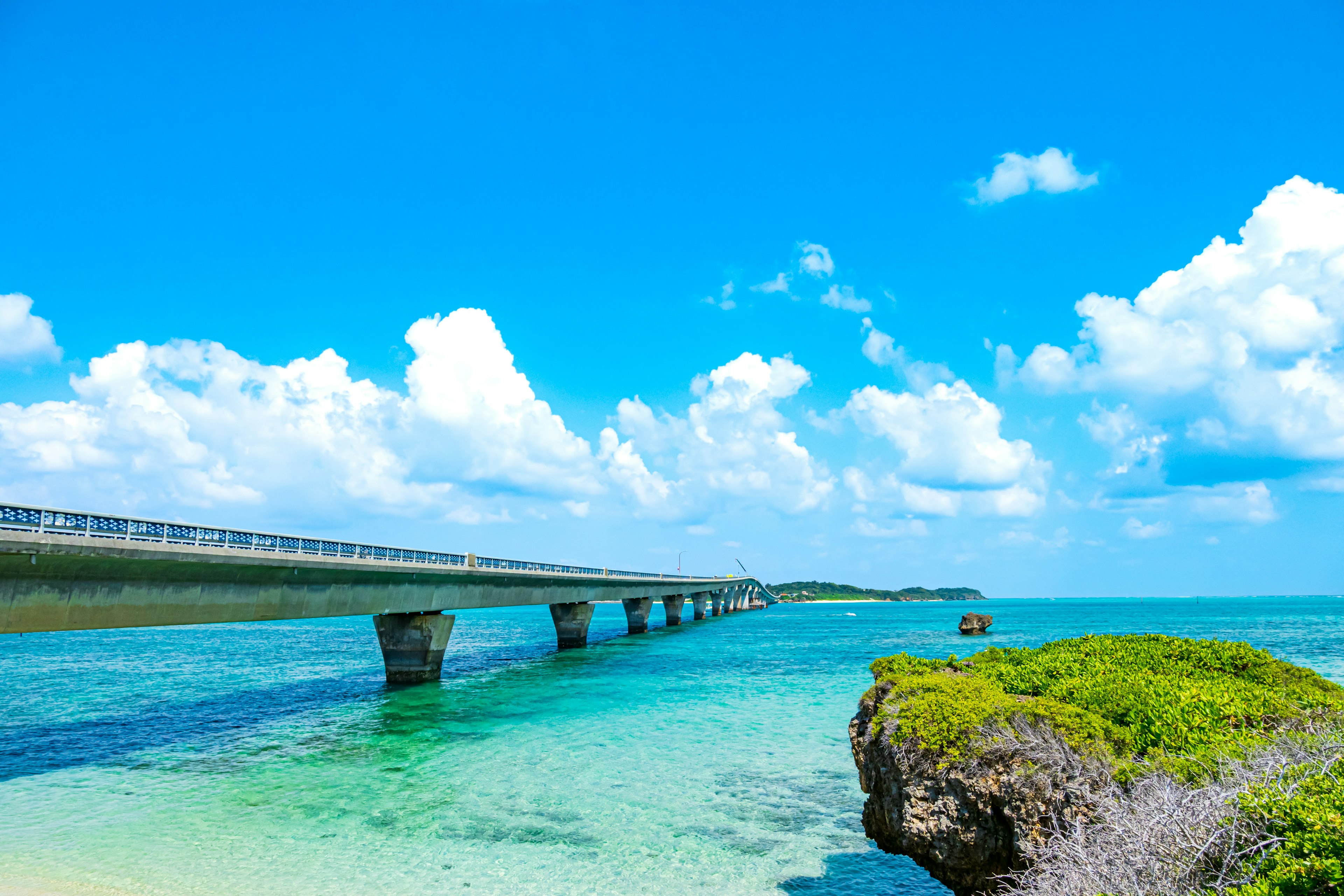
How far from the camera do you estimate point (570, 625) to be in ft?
225

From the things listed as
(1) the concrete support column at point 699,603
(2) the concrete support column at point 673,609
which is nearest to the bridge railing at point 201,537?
(2) the concrete support column at point 673,609

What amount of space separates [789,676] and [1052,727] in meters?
35.2

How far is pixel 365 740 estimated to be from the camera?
2500cm

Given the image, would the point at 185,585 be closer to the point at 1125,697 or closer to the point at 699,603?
the point at 1125,697

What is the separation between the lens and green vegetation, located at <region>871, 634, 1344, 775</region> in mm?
8906

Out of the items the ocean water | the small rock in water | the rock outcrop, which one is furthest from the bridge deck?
the small rock in water

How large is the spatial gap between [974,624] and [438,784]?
93.6m

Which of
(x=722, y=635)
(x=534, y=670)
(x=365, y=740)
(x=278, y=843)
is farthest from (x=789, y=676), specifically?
(x=722, y=635)

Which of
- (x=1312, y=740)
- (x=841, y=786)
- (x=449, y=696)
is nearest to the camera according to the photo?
(x=1312, y=740)

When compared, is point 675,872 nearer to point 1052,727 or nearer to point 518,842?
point 518,842

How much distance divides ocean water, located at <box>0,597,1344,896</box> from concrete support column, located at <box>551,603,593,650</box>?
19.6m

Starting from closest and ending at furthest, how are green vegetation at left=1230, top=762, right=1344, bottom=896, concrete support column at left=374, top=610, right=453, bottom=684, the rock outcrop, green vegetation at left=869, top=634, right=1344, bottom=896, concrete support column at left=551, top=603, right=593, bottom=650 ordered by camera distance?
1. green vegetation at left=1230, top=762, right=1344, bottom=896
2. green vegetation at left=869, top=634, right=1344, bottom=896
3. the rock outcrop
4. concrete support column at left=374, top=610, right=453, bottom=684
5. concrete support column at left=551, top=603, right=593, bottom=650

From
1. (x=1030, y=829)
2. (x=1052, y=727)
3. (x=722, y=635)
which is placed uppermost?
(x=1052, y=727)

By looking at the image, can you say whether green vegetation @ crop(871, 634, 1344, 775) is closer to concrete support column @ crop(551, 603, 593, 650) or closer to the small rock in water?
concrete support column @ crop(551, 603, 593, 650)
